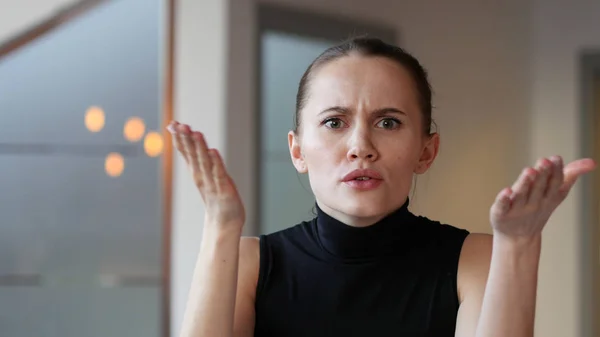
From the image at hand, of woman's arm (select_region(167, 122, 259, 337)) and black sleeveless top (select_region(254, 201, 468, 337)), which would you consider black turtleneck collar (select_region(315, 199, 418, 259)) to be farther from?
woman's arm (select_region(167, 122, 259, 337))

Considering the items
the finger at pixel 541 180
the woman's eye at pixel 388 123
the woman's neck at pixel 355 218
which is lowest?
the woman's neck at pixel 355 218

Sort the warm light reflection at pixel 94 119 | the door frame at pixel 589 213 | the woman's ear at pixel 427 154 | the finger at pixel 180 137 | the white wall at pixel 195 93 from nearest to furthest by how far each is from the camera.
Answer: the finger at pixel 180 137
the woman's ear at pixel 427 154
the white wall at pixel 195 93
the warm light reflection at pixel 94 119
the door frame at pixel 589 213

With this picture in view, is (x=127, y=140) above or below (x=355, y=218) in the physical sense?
above

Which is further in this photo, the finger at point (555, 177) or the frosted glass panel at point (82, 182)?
the frosted glass panel at point (82, 182)

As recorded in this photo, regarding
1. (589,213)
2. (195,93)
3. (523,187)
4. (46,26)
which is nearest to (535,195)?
(523,187)

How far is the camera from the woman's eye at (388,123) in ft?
3.09

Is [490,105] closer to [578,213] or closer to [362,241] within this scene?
[578,213]

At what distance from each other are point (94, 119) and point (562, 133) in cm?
187

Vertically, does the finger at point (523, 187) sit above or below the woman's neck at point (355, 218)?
above

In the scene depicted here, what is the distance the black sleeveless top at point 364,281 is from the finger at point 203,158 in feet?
0.47

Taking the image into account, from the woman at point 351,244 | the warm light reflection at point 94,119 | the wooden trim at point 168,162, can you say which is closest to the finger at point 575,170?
the woman at point 351,244

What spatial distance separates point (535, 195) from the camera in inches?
29.4

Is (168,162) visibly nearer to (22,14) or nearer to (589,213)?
(22,14)

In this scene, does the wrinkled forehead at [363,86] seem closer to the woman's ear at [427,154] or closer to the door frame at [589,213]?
the woman's ear at [427,154]
